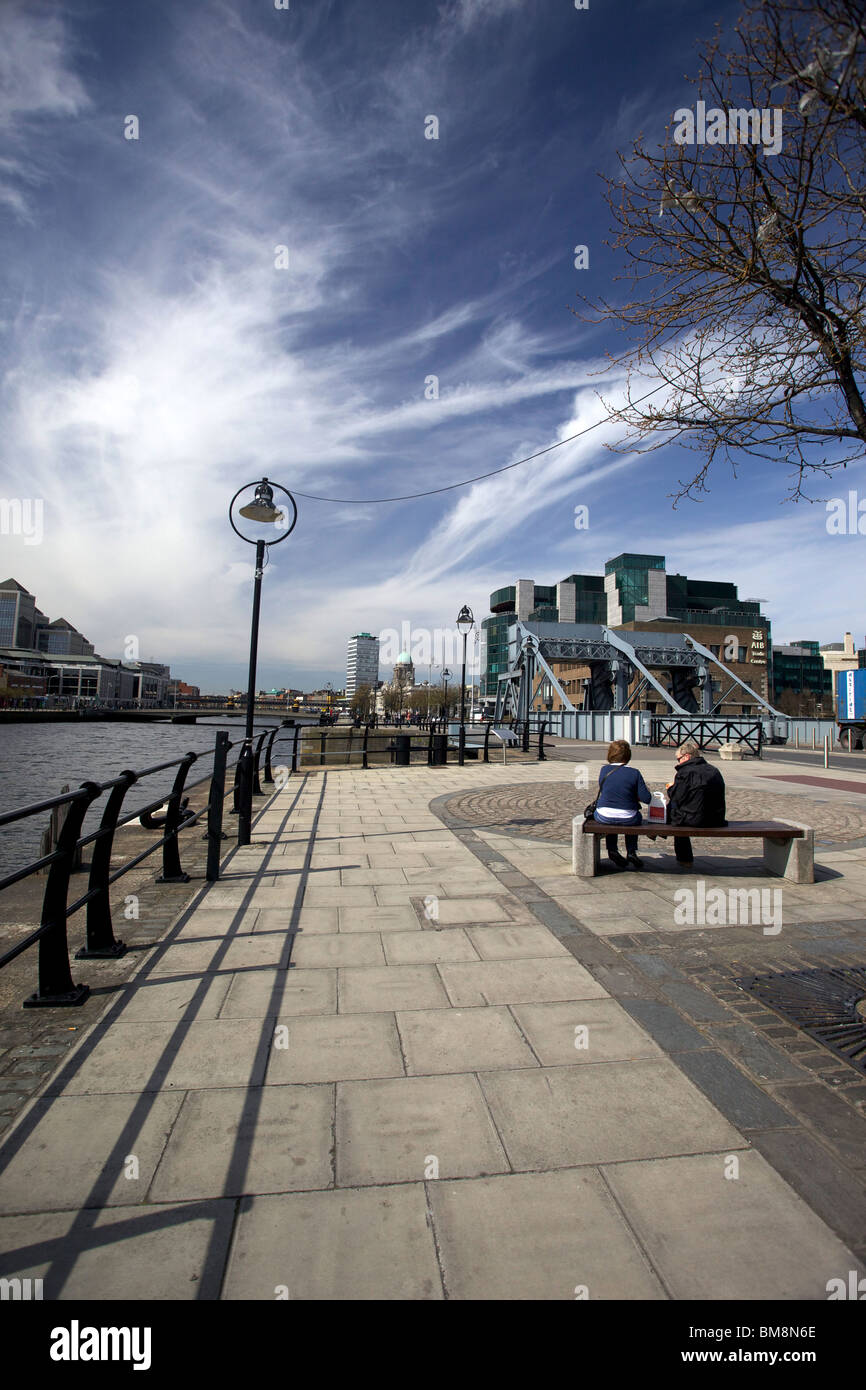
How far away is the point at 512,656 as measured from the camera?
129 ft

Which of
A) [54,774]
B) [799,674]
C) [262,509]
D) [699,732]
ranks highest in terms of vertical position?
[799,674]

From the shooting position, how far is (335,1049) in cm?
289

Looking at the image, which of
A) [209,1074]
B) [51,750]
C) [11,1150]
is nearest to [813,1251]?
[209,1074]

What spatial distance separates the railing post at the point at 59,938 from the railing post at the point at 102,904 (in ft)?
1.52

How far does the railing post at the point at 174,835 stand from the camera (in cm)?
534

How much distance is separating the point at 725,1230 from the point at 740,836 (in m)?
4.10

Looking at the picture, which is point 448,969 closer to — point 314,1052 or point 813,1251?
point 314,1052

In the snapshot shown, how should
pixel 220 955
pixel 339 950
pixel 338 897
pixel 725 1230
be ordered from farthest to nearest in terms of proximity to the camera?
1. pixel 338 897
2. pixel 339 950
3. pixel 220 955
4. pixel 725 1230

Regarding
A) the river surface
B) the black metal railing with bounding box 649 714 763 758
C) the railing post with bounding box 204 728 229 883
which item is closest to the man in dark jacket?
the railing post with bounding box 204 728 229 883

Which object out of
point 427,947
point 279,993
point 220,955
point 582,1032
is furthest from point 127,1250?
point 427,947

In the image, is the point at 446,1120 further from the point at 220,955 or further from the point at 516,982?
the point at 220,955

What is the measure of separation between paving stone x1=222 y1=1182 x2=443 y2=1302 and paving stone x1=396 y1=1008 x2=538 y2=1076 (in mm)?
752

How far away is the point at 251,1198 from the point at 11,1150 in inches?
34.1
